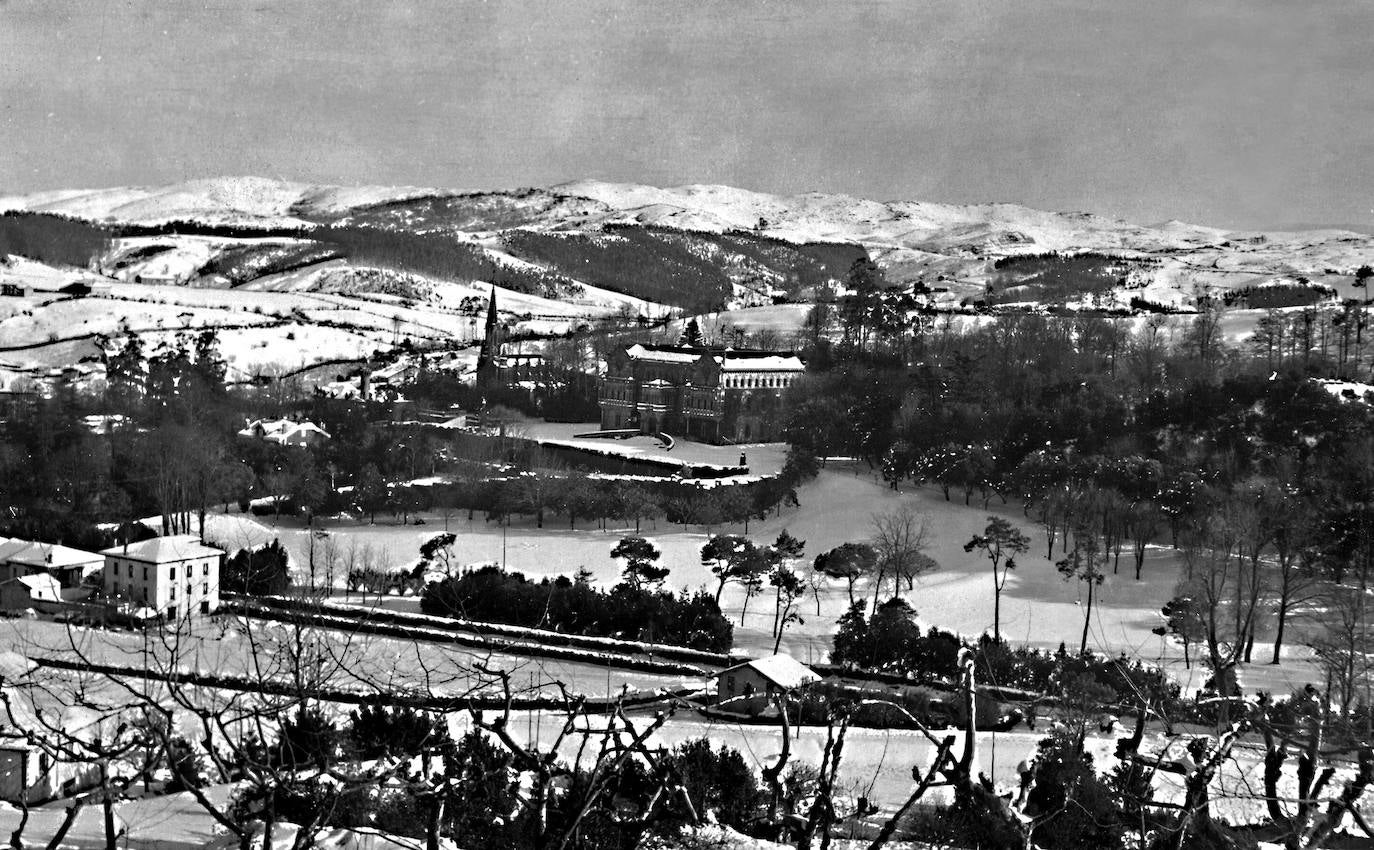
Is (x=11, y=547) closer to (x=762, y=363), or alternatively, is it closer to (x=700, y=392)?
(x=700, y=392)

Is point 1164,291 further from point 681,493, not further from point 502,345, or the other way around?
point 681,493

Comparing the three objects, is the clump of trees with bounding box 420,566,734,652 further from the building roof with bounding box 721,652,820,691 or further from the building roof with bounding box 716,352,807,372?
the building roof with bounding box 716,352,807,372

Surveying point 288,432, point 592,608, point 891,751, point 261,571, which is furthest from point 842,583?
point 288,432

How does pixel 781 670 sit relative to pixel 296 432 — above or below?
below

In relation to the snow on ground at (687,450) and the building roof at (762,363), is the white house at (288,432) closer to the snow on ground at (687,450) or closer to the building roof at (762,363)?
the snow on ground at (687,450)

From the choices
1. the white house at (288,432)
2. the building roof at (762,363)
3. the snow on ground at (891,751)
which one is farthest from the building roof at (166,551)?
the building roof at (762,363)

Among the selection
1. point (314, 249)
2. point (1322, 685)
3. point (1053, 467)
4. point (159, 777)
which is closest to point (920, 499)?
point (1053, 467)

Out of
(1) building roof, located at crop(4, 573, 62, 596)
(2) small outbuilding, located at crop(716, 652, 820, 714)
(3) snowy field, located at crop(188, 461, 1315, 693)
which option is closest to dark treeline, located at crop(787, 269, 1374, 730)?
(3) snowy field, located at crop(188, 461, 1315, 693)
